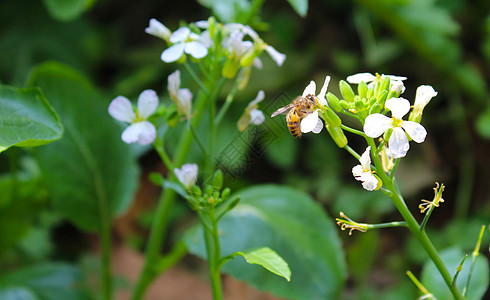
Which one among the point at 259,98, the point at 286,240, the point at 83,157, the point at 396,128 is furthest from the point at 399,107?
the point at 83,157

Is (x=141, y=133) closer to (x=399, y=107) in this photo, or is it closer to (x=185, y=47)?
(x=185, y=47)

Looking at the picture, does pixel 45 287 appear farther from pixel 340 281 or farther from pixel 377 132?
pixel 377 132

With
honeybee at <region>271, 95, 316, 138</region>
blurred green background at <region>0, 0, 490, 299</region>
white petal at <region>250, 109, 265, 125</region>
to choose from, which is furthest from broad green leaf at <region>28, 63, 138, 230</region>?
honeybee at <region>271, 95, 316, 138</region>

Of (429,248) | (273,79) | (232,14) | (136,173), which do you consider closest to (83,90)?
(136,173)

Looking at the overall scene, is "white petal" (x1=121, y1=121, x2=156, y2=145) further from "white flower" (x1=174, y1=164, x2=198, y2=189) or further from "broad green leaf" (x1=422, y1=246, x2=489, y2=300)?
"broad green leaf" (x1=422, y1=246, x2=489, y2=300)

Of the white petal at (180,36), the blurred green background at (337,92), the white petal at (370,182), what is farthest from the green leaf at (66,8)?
the white petal at (370,182)

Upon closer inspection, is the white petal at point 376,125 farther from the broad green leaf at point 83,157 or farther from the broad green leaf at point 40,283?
the broad green leaf at point 40,283
